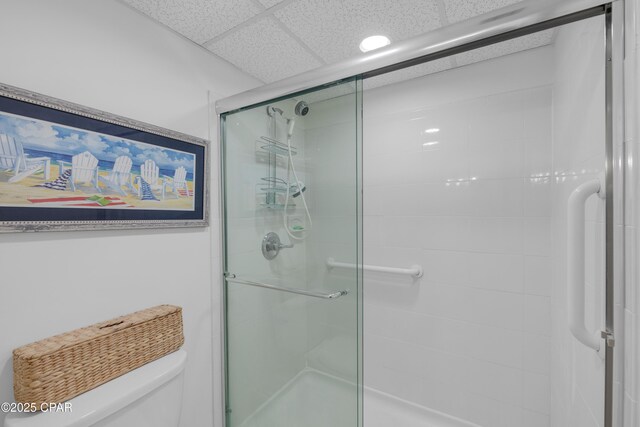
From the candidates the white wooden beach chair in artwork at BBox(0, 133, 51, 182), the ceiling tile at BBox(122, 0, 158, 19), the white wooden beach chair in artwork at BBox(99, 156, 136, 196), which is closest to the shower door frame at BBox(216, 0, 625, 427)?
the ceiling tile at BBox(122, 0, 158, 19)

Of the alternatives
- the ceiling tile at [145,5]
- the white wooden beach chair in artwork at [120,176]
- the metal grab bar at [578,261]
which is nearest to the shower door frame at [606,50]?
the metal grab bar at [578,261]

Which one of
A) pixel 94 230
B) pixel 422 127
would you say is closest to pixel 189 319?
pixel 94 230

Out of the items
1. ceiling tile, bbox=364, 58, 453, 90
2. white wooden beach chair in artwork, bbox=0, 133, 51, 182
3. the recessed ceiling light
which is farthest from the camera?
ceiling tile, bbox=364, 58, 453, 90

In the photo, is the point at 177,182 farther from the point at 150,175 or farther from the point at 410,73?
the point at 410,73

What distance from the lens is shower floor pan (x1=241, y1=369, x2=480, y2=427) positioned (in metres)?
1.16

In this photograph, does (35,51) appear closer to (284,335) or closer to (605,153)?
(284,335)

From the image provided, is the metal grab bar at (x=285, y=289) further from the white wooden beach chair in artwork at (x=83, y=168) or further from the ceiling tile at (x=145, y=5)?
the ceiling tile at (x=145, y=5)

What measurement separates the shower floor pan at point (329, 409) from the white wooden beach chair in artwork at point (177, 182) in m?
1.03

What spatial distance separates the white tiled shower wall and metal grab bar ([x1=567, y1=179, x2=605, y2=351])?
0.75m

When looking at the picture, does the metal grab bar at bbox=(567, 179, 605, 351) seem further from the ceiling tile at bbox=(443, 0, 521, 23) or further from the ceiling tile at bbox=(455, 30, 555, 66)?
the ceiling tile at bbox=(455, 30, 555, 66)

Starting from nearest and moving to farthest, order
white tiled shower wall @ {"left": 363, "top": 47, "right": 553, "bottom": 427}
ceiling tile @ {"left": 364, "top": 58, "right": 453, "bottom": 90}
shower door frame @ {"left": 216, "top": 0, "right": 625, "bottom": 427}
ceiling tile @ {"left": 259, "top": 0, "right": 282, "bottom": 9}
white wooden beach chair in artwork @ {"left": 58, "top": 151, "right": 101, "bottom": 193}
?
shower door frame @ {"left": 216, "top": 0, "right": 625, "bottom": 427} < white wooden beach chair in artwork @ {"left": 58, "top": 151, "right": 101, "bottom": 193} < ceiling tile @ {"left": 259, "top": 0, "right": 282, "bottom": 9} < white tiled shower wall @ {"left": 363, "top": 47, "right": 553, "bottom": 427} < ceiling tile @ {"left": 364, "top": 58, "right": 453, "bottom": 90}

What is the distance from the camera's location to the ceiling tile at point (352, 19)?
1.04 meters

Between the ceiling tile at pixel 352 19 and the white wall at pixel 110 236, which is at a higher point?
the ceiling tile at pixel 352 19

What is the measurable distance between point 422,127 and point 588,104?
2.81ft
